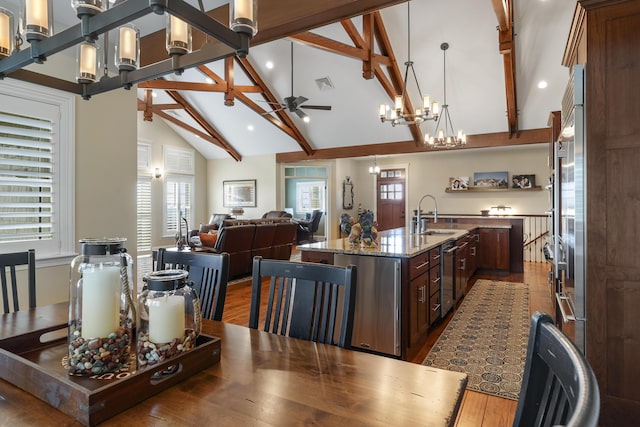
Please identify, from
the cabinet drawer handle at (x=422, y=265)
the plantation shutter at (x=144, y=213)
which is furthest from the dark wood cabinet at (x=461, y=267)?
the plantation shutter at (x=144, y=213)

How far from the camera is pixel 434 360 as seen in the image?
2832 millimetres

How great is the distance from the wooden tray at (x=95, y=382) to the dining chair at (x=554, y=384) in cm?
80

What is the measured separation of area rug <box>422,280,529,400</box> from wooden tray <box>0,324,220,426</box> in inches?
80.3

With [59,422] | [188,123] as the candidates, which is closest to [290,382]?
[59,422]

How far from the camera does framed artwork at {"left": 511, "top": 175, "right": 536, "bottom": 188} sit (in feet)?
28.1

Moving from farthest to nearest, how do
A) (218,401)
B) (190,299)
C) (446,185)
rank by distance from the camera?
(446,185)
(190,299)
(218,401)

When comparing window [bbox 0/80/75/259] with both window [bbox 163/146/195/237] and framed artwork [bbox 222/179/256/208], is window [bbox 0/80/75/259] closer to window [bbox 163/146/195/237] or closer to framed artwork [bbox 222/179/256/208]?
window [bbox 163/146/195/237]

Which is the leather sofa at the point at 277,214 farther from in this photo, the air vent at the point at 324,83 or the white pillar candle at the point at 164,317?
the white pillar candle at the point at 164,317

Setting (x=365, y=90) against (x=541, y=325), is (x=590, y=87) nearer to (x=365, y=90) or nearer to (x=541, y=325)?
(x=541, y=325)

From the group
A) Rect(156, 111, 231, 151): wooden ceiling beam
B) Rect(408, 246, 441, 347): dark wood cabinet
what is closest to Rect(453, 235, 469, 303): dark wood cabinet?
Rect(408, 246, 441, 347): dark wood cabinet

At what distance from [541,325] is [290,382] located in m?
0.62

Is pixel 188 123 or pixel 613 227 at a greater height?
pixel 188 123

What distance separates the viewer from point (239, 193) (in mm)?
10805

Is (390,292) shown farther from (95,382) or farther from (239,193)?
(239,193)
